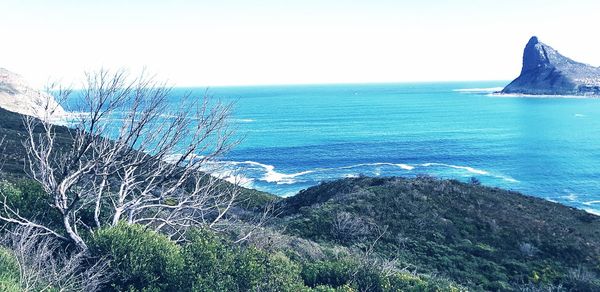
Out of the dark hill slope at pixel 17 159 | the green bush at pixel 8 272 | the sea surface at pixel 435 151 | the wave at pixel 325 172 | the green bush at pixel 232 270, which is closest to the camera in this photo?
the green bush at pixel 8 272

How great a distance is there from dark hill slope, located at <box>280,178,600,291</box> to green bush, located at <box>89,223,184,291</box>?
14.2 metres

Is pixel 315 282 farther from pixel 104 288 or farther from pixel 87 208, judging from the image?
pixel 87 208

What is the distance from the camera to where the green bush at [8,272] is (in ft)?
32.7

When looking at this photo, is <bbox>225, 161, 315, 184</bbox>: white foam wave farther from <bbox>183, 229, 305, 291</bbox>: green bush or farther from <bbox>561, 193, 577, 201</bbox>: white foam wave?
<bbox>183, 229, 305, 291</bbox>: green bush

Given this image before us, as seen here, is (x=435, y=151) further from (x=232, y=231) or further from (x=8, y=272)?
(x=8, y=272)

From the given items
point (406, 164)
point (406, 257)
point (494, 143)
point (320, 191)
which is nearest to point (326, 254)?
point (406, 257)

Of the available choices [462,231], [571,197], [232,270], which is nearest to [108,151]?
[232,270]

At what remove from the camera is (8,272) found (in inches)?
442

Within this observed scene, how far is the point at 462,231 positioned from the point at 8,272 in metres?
26.2

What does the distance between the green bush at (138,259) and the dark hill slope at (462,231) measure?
46.6ft

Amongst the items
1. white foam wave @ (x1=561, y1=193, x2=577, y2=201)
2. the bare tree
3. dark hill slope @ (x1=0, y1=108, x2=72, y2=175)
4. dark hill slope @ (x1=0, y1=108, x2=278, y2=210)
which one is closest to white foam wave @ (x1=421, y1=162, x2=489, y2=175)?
white foam wave @ (x1=561, y1=193, x2=577, y2=201)

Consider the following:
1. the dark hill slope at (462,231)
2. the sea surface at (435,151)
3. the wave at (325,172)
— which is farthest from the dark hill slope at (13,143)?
the wave at (325,172)

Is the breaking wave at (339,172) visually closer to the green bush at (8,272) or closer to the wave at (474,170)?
the wave at (474,170)

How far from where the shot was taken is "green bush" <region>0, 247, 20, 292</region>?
9977 millimetres
